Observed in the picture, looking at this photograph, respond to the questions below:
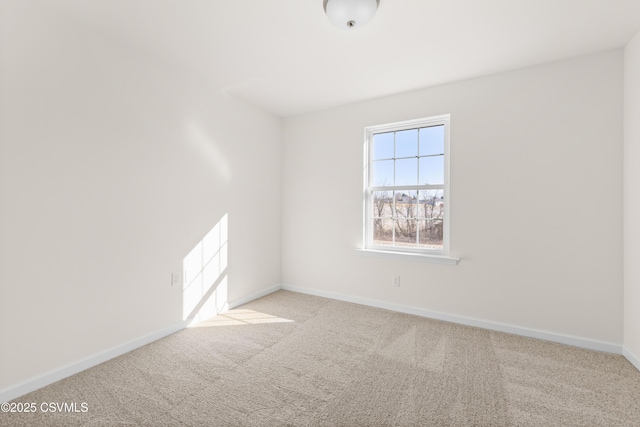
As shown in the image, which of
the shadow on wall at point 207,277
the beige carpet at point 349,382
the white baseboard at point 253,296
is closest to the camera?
the beige carpet at point 349,382

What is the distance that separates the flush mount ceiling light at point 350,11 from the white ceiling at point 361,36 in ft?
0.54

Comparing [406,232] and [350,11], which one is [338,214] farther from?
[350,11]

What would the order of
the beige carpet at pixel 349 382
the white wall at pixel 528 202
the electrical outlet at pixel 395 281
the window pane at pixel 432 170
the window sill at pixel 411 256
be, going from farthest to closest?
the electrical outlet at pixel 395 281
the window pane at pixel 432 170
the window sill at pixel 411 256
the white wall at pixel 528 202
the beige carpet at pixel 349 382

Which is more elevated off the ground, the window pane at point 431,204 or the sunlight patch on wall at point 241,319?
the window pane at point 431,204

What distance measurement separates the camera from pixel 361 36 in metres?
2.17

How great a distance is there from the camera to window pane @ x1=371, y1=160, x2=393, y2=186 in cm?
341

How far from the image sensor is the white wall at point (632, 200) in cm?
208

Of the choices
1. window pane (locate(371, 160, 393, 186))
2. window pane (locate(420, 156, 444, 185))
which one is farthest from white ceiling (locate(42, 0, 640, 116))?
window pane (locate(371, 160, 393, 186))

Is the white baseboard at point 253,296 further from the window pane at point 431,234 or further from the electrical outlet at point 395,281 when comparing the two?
the window pane at point 431,234

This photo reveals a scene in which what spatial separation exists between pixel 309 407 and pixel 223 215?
216 cm

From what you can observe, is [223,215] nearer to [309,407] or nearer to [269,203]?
[269,203]

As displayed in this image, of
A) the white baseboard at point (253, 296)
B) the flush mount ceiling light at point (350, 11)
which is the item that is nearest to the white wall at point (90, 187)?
the white baseboard at point (253, 296)

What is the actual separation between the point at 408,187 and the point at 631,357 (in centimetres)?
225

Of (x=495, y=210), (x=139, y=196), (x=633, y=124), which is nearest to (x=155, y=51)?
(x=139, y=196)
